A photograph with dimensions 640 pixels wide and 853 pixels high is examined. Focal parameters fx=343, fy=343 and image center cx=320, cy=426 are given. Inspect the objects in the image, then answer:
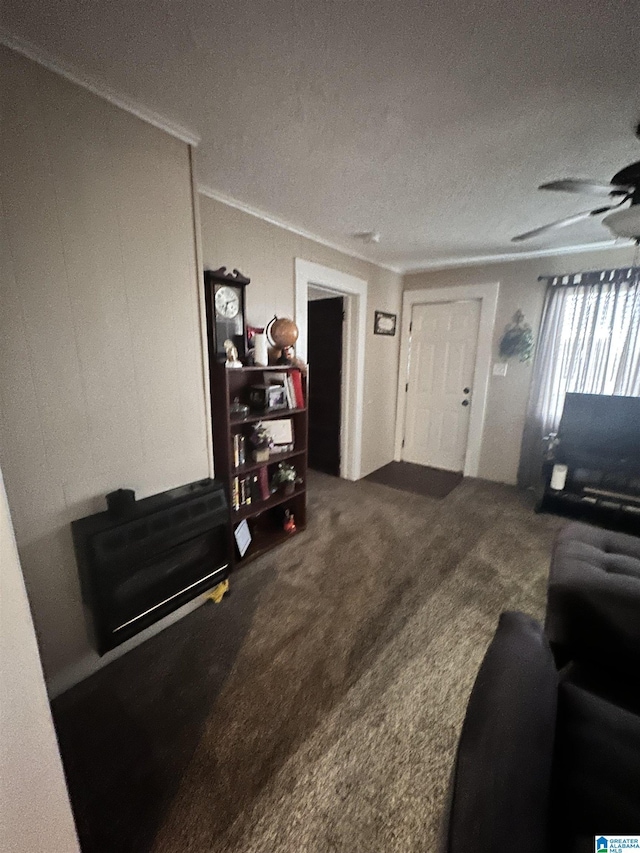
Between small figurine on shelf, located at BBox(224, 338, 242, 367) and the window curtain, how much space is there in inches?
116

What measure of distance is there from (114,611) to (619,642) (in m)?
1.93

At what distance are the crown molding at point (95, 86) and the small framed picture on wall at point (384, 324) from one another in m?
2.46

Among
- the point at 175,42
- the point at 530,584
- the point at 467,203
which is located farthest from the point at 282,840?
the point at 467,203

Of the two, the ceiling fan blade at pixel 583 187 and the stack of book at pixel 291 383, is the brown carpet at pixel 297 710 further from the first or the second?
the ceiling fan blade at pixel 583 187

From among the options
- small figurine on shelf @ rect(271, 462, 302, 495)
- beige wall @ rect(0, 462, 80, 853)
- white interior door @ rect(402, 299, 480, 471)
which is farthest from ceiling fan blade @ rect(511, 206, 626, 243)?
beige wall @ rect(0, 462, 80, 853)

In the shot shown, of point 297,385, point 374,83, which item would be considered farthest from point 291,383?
point 374,83

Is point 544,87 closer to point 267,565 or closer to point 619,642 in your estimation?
point 619,642

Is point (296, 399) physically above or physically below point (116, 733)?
above

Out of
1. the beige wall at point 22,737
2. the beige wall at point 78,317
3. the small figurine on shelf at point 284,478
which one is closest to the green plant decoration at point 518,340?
the small figurine on shelf at point 284,478

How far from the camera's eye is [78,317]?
4.43ft

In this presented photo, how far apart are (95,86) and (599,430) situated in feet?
12.5

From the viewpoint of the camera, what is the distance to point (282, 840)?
103 centimetres

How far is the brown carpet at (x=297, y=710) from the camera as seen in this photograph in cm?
107

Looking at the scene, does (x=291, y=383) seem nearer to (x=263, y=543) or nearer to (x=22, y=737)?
(x=263, y=543)
